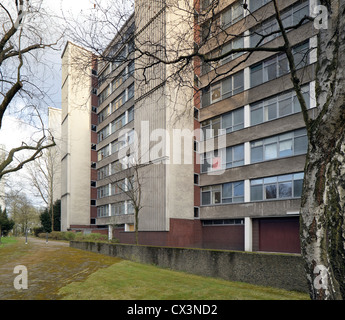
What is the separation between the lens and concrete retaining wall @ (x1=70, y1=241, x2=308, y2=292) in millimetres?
9938

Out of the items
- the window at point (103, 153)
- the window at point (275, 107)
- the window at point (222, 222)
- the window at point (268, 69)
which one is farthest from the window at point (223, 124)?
the window at point (103, 153)

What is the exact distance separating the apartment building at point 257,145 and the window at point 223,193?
8 centimetres

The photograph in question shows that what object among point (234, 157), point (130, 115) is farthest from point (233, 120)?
point (130, 115)

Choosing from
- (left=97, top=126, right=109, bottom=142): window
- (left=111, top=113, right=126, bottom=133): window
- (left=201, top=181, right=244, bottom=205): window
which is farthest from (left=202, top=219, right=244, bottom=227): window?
(left=97, top=126, right=109, bottom=142): window

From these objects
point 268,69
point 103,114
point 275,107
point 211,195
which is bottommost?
point 211,195

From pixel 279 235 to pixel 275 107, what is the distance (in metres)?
9.55

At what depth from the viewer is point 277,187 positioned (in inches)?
917

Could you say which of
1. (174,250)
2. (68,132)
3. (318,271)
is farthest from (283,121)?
(68,132)

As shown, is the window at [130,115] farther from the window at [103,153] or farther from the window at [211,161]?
the window at [211,161]

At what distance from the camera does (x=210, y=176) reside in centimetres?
2898

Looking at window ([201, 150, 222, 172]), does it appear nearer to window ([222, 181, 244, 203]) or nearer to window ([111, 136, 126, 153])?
window ([222, 181, 244, 203])

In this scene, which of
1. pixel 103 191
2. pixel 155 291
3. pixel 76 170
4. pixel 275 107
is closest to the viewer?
pixel 155 291

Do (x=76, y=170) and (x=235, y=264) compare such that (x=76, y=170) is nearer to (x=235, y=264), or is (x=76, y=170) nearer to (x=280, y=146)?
(x=280, y=146)

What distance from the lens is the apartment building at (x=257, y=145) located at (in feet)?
73.2
